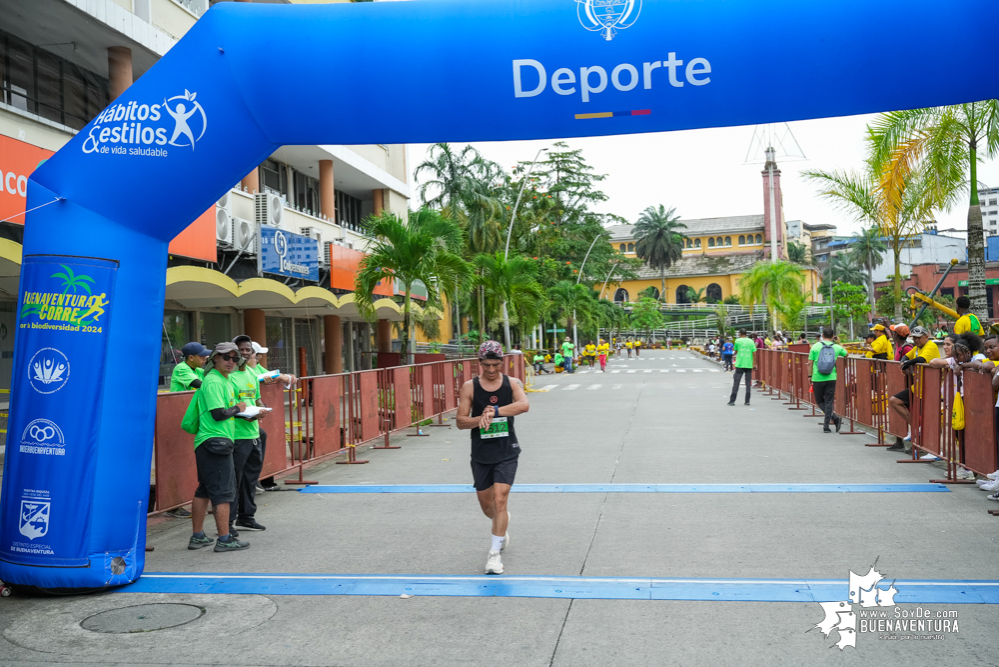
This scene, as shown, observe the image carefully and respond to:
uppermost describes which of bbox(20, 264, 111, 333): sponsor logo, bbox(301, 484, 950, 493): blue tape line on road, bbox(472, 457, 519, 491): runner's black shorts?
bbox(20, 264, 111, 333): sponsor logo

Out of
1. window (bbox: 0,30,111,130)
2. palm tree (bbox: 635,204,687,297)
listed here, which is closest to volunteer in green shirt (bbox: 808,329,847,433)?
window (bbox: 0,30,111,130)

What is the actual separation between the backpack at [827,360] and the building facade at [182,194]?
10584mm

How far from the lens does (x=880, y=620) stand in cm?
503

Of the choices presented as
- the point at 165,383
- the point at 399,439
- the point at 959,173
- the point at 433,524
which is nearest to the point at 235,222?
the point at 165,383

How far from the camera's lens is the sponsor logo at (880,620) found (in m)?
4.80

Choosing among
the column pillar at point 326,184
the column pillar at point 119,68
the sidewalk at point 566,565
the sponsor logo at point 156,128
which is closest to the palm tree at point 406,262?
the column pillar at point 119,68

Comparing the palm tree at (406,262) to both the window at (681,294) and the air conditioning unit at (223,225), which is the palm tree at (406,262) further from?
the window at (681,294)

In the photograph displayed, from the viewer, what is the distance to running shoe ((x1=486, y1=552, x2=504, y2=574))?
618cm

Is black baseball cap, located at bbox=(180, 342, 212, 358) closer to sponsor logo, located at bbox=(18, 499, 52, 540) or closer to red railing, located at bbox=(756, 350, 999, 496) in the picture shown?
sponsor logo, located at bbox=(18, 499, 52, 540)

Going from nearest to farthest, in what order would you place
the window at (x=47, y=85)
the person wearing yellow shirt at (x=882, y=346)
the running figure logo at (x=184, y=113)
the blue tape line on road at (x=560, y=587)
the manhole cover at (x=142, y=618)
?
1. the manhole cover at (x=142, y=618)
2. the blue tape line on road at (x=560, y=587)
3. the running figure logo at (x=184, y=113)
4. the person wearing yellow shirt at (x=882, y=346)
5. the window at (x=47, y=85)

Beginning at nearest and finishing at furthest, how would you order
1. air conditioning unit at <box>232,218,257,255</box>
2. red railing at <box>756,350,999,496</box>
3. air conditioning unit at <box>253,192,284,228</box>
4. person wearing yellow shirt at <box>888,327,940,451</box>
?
red railing at <box>756,350,999,496</box>
person wearing yellow shirt at <box>888,327,940,451</box>
air conditioning unit at <box>232,218,257,255</box>
air conditioning unit at <box>253,192,284,228</box>

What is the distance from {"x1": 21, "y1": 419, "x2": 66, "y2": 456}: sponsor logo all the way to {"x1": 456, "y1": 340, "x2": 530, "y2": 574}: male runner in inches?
110

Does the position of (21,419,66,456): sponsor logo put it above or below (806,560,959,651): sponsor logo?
above

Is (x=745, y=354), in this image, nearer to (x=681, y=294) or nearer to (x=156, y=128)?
(x=156, y=128)
